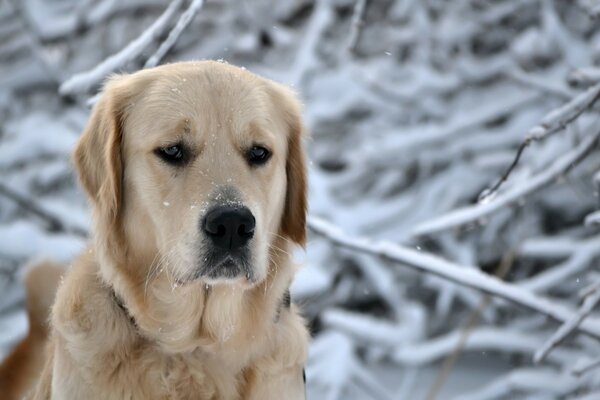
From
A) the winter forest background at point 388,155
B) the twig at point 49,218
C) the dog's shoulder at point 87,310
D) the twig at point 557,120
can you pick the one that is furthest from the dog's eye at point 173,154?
the twig at point 49,218

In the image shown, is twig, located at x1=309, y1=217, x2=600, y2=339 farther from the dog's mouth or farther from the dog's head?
the dog's mouth

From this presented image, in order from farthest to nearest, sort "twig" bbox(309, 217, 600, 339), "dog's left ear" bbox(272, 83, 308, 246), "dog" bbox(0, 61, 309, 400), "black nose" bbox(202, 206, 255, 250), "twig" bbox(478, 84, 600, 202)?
"twig" bbox(309, 217, 600, 339), "dog's left ear" bbox(272, 83, 308, 246), "dog" bbox(0, 61, 309, 400), "black nose" bbox(202, 206, 255, 250), "twig" bbox(478, 84, 600, 202)

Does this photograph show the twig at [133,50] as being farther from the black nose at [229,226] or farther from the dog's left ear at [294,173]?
the black nose at [229,226]

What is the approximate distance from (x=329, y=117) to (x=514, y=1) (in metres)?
1.79

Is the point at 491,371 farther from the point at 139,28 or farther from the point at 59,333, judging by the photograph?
the point at 59,333

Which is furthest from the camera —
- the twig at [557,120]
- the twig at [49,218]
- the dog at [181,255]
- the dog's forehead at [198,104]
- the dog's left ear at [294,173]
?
the twig at [49,218]

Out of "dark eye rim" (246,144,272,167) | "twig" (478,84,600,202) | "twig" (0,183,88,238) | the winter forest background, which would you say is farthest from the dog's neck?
"twig" (0,183,88,238)

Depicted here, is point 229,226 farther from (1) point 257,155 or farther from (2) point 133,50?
(2) point 133,50

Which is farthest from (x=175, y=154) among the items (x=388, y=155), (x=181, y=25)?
(x=388, y=155)

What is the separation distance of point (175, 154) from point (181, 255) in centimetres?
33

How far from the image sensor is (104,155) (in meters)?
2.79

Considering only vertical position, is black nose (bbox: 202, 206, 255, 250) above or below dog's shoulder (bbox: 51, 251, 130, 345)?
above

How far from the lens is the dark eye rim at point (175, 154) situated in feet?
8.71

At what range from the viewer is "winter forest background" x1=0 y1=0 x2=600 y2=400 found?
6.29 m
